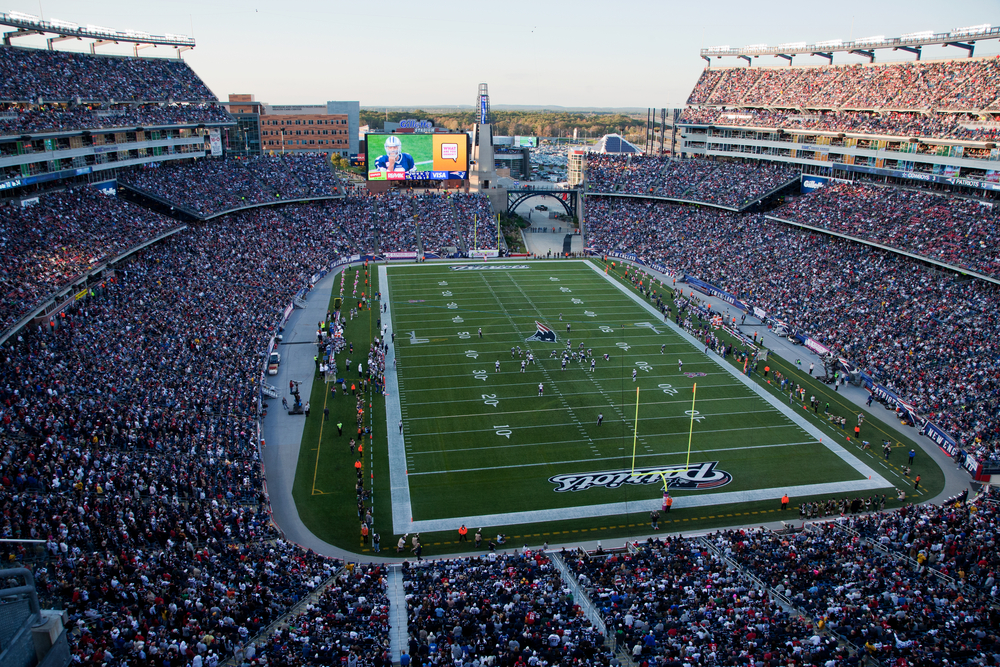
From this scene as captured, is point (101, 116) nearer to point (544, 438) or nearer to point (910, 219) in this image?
point (544, 438)

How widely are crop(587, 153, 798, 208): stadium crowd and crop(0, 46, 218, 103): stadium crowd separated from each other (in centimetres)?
3638

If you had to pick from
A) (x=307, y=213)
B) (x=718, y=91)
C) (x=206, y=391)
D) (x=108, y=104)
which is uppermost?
(x=718, y=91)

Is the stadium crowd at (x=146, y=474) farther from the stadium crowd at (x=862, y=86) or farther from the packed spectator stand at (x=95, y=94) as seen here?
the stadium crowd at (x=862, y=86)

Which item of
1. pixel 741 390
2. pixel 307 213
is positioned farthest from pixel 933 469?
pixel 307 213

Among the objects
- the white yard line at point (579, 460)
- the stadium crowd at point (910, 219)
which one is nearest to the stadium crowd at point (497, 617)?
the white yard line at point (579, 460)

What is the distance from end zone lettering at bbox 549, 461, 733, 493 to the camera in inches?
918

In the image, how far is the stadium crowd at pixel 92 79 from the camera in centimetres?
4072

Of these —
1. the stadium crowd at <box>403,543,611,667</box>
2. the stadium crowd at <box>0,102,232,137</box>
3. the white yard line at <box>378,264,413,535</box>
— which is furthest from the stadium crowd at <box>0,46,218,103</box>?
the stadium crowd at <box>403,543,611,667</box>

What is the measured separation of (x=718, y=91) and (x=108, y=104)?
2133 inches

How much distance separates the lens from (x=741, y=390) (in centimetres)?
3130

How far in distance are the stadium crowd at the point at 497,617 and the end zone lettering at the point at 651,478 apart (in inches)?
228

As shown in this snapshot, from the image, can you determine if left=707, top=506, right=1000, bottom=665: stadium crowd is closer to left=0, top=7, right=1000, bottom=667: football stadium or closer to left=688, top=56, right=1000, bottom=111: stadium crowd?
left=0, top=7, right=1000, bottom=667: football stadium

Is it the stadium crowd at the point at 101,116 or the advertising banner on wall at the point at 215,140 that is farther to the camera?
the advertising banner on wall at the point at 215,140

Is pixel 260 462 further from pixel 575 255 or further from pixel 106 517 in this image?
pixel 575 255
